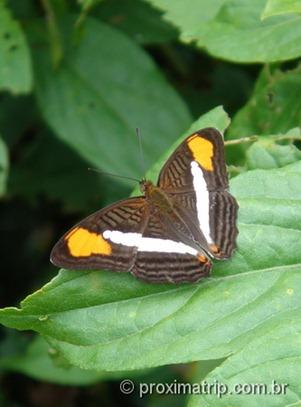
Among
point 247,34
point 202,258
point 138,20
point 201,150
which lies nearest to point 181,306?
point 202,258

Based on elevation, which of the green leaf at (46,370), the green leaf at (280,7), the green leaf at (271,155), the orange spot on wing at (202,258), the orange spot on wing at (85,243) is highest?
the green leaf at (280,7)

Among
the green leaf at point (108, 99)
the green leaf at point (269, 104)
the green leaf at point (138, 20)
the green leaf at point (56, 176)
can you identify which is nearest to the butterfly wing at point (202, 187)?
the green leaf at point (269, 104)

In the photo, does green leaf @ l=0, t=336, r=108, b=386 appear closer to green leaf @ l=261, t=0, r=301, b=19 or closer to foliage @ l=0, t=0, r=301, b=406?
foliage @ l=0, t=0, r=301, b=406

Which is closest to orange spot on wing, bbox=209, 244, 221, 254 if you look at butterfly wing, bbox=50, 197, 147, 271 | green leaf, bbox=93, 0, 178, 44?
butterfly wing, bbox=50, 197, 147, 271

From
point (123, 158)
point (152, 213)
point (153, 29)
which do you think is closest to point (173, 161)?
point (152, 213)

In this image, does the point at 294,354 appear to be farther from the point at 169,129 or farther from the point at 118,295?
the point at 169,129

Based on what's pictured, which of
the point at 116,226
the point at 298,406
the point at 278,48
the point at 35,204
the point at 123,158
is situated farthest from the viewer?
the point at 35,204

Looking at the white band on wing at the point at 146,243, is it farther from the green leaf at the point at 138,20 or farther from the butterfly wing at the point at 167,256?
the green leaf at the point at 138,20
